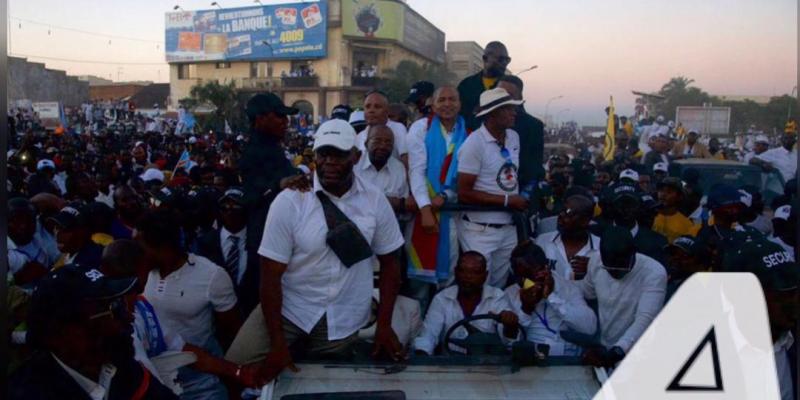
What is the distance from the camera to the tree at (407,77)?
39375mm

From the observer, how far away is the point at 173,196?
454 cm

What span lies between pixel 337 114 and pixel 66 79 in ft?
148

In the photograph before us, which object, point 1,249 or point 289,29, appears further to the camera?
point 289,29

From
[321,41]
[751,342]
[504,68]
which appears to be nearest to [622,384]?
[751,342]

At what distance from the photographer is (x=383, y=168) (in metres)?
4.16

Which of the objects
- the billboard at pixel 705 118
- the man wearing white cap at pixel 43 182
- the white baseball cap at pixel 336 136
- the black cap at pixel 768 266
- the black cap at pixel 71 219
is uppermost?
the billboard at pixel 705 118

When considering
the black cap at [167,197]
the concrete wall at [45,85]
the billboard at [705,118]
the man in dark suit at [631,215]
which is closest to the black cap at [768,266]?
the man in dark suit at [631,215]

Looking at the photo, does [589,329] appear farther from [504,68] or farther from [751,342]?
[504,68]

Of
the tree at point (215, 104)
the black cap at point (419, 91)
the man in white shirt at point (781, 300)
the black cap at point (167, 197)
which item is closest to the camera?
the man in white shirt at point (781, 300)

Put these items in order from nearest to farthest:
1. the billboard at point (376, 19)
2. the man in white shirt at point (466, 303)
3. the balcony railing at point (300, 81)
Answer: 1. the man in white shirt at point (466, 303)
2. the balcony railing at point (300, 81)
3. the billboard at point (376, 19)

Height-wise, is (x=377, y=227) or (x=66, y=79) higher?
(x=66, y=79)

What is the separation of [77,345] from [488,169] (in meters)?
2.47

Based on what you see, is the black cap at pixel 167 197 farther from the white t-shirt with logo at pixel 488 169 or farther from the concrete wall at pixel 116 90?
the concrete wall at pixel 116 90

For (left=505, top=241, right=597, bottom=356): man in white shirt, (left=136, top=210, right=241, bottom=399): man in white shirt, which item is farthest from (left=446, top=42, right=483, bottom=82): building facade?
(left=136, top=210, right=241, bottom=399): man in white shirt
